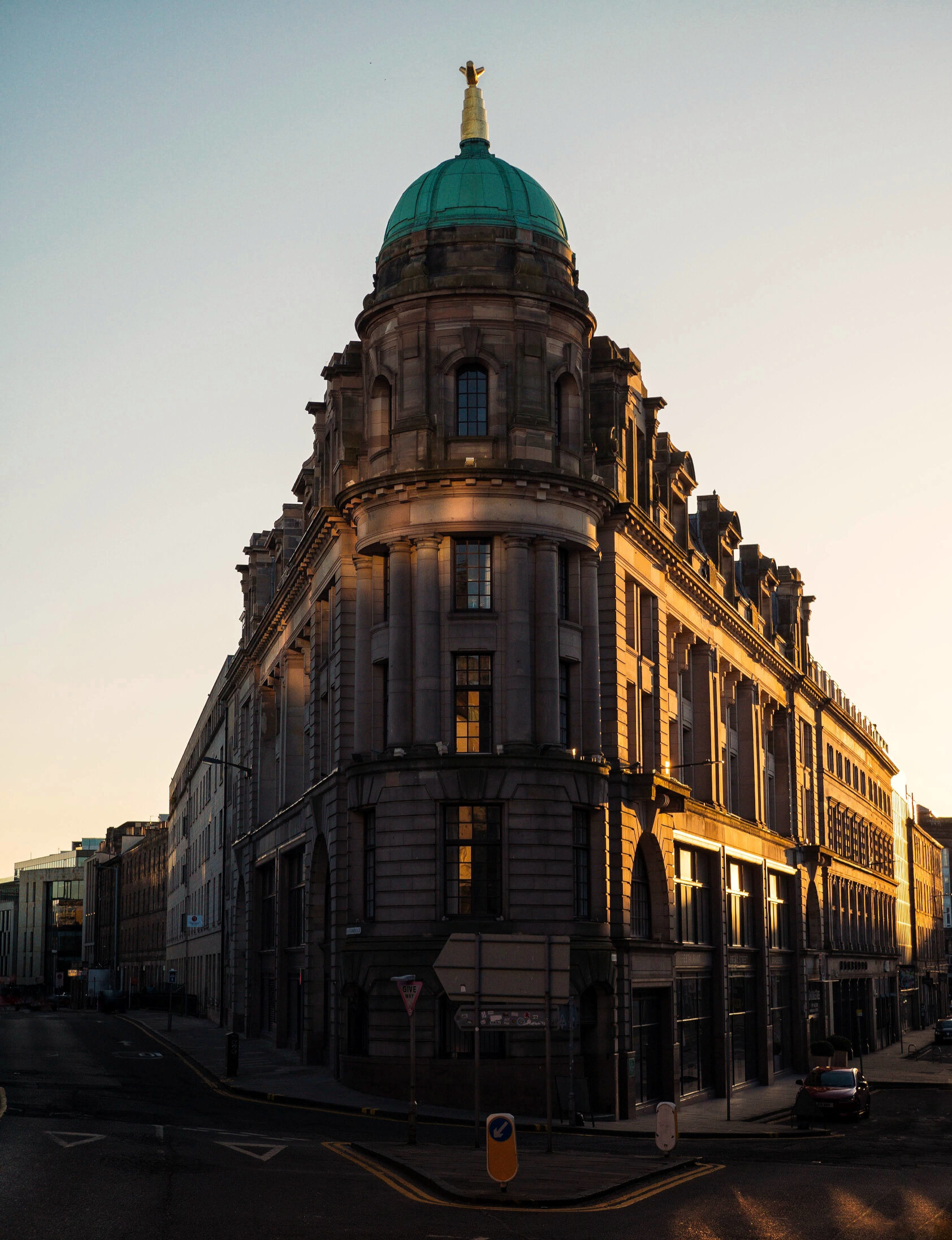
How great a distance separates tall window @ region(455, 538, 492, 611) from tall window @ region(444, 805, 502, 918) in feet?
17.5

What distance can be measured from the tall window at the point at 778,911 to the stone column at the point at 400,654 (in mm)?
27776

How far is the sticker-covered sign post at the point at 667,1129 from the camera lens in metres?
25.3

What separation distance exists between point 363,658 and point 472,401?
25.4 ft

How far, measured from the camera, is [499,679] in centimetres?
3731

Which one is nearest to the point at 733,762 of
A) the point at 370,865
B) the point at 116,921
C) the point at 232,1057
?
the point at 370,865

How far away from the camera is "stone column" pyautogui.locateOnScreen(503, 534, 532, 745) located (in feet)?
121

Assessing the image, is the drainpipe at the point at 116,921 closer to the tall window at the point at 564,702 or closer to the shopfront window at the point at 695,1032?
the shopfront window at the point at 695,1032

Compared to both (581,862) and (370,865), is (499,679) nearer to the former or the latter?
(581,862)

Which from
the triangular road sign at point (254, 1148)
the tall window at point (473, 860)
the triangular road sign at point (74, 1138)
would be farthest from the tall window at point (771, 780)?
the triangular road sign at point (74, 1138)

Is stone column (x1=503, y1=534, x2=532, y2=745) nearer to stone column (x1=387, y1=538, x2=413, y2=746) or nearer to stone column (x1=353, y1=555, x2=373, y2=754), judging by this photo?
stone column (x1=387, y1=538, x2=413, y2=746)

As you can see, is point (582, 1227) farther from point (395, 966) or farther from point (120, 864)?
point (120, 864)

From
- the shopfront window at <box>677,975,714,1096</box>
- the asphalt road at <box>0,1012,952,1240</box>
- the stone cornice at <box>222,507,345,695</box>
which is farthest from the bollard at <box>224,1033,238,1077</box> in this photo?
the stone cornice at <box>222,507,345,695</box>

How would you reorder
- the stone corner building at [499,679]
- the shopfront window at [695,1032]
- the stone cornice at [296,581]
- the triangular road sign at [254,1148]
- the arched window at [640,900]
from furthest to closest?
the shopfront window at [695,1032] < the stone cornice at [296,581] < the arched window at [640,900] < the stone corner building at [499,679] < the triangular road sign at [254,1148]

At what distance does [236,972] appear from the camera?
66438 mm
